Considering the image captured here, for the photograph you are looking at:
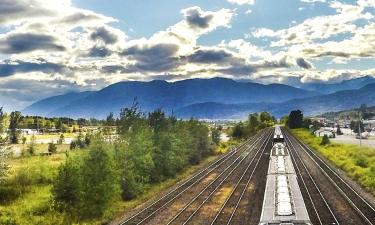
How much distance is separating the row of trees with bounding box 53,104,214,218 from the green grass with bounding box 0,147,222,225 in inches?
51.8

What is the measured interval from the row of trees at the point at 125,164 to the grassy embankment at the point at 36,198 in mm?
1277

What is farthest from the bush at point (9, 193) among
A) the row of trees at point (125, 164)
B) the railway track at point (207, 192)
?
the railway track at point (207, 192)

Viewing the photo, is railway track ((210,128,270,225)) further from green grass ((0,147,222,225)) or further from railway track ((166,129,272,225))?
green grass ((0,147,222,225))

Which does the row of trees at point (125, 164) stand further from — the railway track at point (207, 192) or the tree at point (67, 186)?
the railway track at point (207, 192)

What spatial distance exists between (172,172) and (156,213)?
22.6m

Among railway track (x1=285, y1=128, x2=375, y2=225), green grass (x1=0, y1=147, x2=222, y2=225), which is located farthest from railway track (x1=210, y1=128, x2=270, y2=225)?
railway track (x1=285, y1=128, x2=375, y2=225)

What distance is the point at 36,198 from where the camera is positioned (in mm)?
48781

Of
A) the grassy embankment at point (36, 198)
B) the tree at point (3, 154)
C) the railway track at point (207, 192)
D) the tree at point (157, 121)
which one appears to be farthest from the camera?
the tree at point (157, 121)

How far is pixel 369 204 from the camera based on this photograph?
3844 cm

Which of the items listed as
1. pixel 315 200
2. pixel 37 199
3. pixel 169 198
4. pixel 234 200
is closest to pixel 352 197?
pixel 315 200

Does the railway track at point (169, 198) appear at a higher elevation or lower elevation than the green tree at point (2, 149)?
lower

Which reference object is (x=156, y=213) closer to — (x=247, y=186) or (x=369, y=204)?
(x=247, y=186)

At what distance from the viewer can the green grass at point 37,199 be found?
3825 centimetres

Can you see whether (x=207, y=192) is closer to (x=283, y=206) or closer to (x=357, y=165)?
(x=283, y=206)
